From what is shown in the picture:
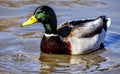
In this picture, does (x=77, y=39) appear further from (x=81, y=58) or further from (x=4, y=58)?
(x=4, y=58)

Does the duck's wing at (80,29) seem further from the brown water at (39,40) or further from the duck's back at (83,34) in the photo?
the brown water at (39,40)

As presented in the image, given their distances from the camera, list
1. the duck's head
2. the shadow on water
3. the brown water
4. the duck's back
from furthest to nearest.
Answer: the shadow on water < the duck's back < the duck's head < the brown water

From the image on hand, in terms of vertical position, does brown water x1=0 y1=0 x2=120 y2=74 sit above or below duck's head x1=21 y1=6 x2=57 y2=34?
below

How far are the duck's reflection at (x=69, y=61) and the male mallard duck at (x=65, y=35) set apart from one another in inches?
4.2

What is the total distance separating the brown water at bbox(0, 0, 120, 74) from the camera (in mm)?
8688

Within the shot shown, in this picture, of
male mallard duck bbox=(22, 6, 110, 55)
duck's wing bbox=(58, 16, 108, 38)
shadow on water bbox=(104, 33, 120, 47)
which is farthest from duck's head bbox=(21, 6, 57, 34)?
shadow on water bbox=(104, 33, 120, 47)

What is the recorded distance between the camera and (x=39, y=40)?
33.4 feet

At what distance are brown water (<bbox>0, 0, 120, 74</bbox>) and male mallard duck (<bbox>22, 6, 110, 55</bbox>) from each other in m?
0.15

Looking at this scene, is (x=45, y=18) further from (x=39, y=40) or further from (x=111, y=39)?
(x=111, y=39)

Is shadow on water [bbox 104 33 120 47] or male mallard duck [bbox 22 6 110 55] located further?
shadow on water [bbox 104 33 120 47]

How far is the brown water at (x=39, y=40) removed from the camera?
28.5 feet

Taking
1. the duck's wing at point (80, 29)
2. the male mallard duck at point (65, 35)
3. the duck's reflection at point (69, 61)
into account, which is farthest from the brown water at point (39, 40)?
the duck's wing at point (80, 29)

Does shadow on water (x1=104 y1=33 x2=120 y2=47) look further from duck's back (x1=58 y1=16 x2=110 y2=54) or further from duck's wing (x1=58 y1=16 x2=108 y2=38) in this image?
duck's wing (x1=58 y1=16 x2=108 y2=38)

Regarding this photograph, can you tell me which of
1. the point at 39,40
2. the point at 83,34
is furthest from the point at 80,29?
the point at 39,40
